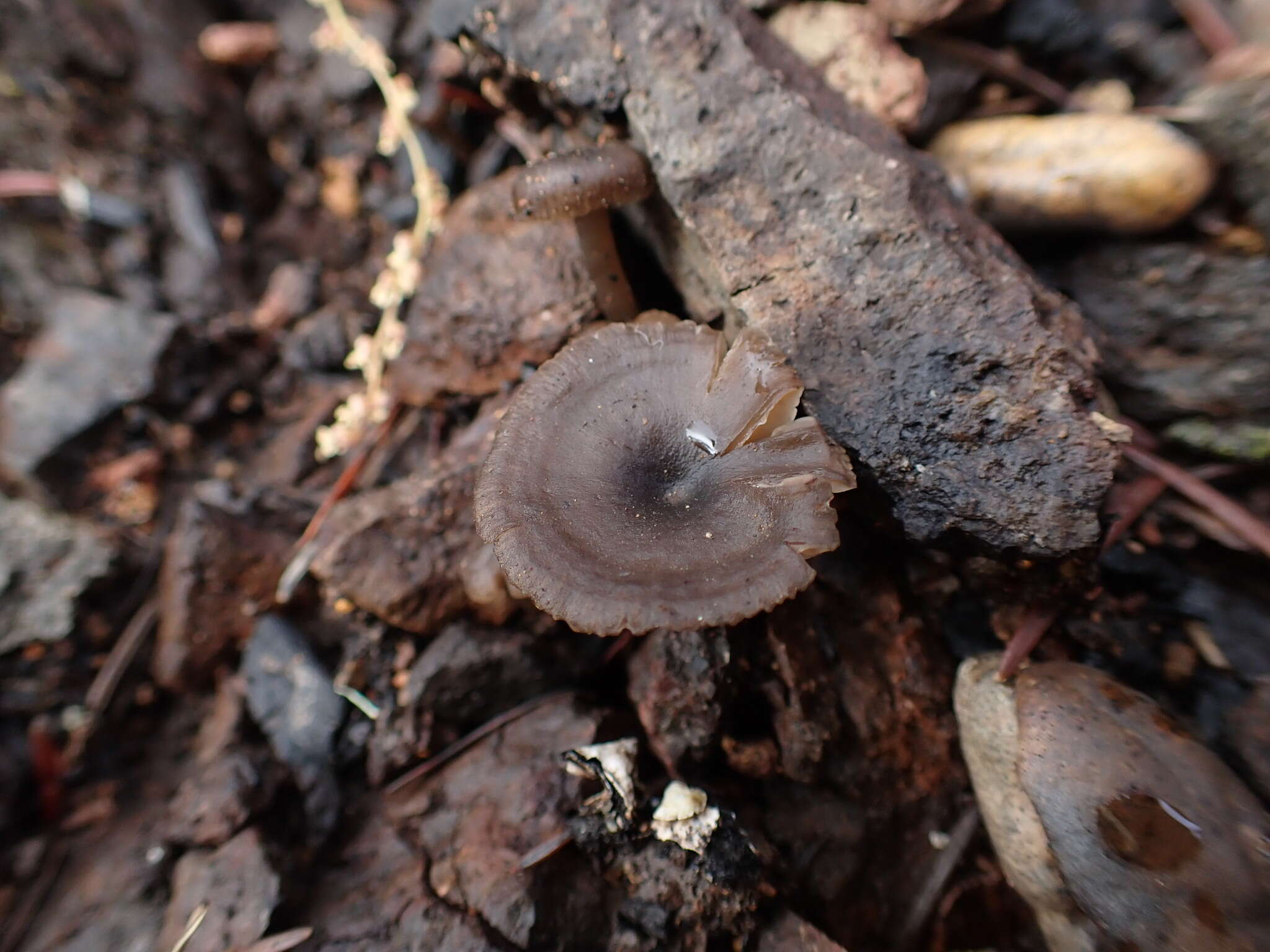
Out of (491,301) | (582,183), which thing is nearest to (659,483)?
(582,183)

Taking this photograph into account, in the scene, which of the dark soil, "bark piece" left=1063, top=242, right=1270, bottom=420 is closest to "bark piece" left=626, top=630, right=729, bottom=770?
the dark soil

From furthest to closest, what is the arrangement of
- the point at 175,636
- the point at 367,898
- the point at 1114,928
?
the point at 175,636, the point at 367,898, the point at 1114,928

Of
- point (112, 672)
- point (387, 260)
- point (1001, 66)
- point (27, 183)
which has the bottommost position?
point (112, 672)

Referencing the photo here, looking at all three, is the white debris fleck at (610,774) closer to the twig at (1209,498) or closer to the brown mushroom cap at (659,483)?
the brown mushroom cap at (659,483)

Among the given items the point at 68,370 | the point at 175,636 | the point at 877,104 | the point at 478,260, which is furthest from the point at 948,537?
the point at 68,370

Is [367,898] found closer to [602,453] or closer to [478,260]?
[602,453]

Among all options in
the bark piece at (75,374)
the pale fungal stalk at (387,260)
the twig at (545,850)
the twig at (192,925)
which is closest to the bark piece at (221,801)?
the twig at (192,925)

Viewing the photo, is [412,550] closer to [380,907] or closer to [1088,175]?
[380,907]
